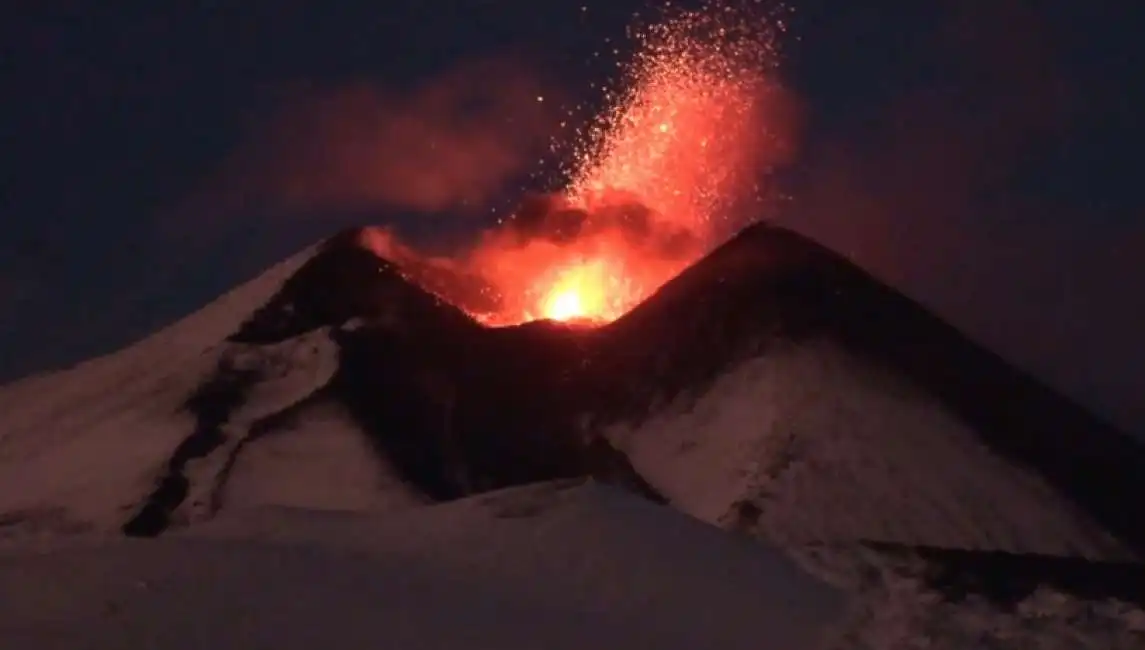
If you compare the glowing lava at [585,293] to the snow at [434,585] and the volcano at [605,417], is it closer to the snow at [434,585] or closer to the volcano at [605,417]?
the volcano at [605,417]

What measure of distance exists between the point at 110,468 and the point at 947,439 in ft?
78.3

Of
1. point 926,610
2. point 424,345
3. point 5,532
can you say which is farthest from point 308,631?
point 424,345

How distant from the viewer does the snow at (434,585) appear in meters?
12.2

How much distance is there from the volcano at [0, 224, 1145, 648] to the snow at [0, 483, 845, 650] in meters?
9.72

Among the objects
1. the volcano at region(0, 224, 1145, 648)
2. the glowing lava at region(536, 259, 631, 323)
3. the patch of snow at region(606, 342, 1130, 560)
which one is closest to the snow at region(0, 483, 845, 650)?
the volcano at region(0, 224, 1145, 648)

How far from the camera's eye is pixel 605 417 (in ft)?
143

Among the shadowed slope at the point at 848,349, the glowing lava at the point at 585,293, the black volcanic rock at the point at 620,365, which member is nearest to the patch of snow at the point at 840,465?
the black volcanic rock at the point at 620,365

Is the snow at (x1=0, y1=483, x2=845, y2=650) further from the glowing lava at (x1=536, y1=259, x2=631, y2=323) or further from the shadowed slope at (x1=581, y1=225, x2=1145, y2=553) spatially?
the glowing lava at (x1=536, y1=259, x2=631, y2=323)

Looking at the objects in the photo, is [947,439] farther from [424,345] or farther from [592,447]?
[424,345]

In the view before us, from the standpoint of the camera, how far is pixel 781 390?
40.3 metres

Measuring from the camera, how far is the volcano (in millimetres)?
34312

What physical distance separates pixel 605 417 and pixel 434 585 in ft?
95.0

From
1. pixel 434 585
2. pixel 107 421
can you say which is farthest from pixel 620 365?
pixel 434 585

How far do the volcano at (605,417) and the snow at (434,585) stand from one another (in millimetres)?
9722
